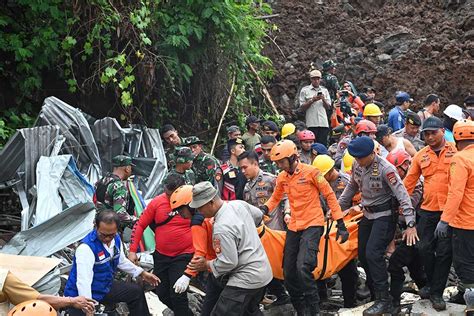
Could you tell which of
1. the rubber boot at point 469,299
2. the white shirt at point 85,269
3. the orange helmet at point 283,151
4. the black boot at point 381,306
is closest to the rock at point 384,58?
the orange helmet at point 283,151

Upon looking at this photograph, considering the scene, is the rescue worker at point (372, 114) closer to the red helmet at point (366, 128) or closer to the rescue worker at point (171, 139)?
the red helmet at point (366, 128)

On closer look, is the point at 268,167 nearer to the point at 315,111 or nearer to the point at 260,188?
the point at 260,188

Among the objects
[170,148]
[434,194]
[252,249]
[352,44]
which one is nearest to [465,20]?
[352,44]

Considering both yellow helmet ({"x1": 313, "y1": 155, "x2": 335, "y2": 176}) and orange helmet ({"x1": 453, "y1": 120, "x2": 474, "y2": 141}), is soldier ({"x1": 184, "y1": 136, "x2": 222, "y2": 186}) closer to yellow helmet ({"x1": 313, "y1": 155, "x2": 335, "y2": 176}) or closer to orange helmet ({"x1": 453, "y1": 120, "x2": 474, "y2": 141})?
yellow helmet ({"x1": 313, "y1": 155, "x2": 335, "y2": 176})

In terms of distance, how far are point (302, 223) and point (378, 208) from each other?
0.86m

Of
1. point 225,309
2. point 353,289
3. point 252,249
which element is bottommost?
point 353,289

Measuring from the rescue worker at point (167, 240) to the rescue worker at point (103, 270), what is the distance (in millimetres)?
531

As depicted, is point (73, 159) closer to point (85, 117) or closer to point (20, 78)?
point (85, 117)

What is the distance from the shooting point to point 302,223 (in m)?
7.91

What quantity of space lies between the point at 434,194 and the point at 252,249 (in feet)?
7.77

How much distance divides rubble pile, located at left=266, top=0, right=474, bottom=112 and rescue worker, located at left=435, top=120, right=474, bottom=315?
341 inches

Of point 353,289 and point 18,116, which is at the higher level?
point 18,116

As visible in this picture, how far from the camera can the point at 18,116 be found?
447 inches

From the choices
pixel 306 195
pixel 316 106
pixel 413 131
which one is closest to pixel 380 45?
pixel 316 106
